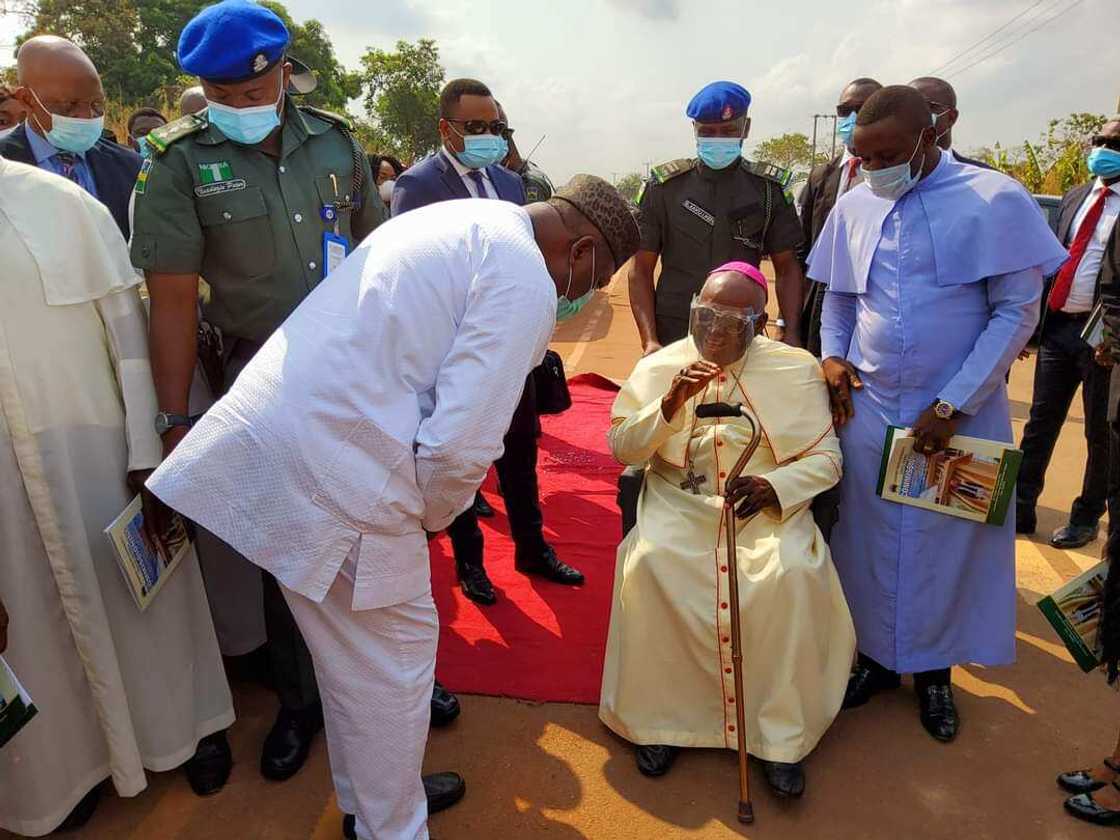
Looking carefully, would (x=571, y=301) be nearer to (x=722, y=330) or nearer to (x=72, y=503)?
(x=722, y=330)

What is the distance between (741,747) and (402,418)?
1.59 meters

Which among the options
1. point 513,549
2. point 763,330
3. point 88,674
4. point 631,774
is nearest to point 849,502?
point 763,330

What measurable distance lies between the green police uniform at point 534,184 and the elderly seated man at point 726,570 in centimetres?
199

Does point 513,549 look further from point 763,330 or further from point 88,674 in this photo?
point 88,674

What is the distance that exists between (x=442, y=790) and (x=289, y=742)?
56cm

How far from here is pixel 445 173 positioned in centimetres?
383

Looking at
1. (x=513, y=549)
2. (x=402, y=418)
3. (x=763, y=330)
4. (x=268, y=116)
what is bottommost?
(x=513, y=549)

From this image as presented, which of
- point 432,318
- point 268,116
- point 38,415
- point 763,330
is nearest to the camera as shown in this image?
point 432,318

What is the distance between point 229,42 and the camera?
2.32 m

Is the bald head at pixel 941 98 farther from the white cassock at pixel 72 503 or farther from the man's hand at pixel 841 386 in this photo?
the white cassock at pixel 72 503

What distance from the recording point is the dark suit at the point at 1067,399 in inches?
168

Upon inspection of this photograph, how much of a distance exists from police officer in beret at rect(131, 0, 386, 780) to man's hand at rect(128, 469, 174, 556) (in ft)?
0.40

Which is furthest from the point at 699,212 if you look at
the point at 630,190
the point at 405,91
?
the point at 630,190

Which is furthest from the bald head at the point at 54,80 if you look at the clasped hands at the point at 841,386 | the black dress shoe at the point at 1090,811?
the black dress shoe at the point at 1090,811
